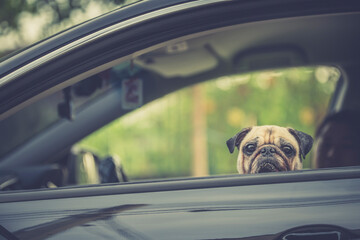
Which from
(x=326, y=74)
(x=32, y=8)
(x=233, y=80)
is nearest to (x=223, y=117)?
(x=233, y=80)

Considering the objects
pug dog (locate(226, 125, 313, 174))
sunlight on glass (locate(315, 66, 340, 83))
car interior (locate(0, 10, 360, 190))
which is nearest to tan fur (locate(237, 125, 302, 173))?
pug dog (locate(226, 125, 313, 174))

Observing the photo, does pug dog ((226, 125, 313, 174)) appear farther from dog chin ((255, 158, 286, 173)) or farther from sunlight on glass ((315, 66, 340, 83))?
→ sunlight on glass ((315, 66, 340, 83))

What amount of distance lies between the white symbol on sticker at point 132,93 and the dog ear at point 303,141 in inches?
31.0

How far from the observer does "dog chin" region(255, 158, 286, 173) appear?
1.36m

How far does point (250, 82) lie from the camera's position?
252 centimetres

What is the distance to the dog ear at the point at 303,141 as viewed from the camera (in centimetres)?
142

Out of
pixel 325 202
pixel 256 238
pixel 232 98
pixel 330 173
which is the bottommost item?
pixel 256 238

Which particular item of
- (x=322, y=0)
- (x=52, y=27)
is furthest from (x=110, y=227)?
(x=52, y=27)

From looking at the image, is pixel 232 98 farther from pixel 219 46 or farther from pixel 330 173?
pixel 330 173

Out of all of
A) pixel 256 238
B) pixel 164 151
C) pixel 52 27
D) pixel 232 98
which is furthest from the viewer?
pixel 164 151

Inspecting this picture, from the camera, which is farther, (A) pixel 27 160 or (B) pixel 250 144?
(A) pixel 27 160

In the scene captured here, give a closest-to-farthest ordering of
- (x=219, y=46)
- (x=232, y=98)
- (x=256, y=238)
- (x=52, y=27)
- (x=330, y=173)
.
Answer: (x=256, y=238)
(x=330, y=173)
(x=219, y=46)
(x=232, y=98)
(x=52, y=27)

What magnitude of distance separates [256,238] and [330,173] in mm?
329

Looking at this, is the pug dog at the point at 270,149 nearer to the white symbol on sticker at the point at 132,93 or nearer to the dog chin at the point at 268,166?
the dog chin at the point at 268,166
